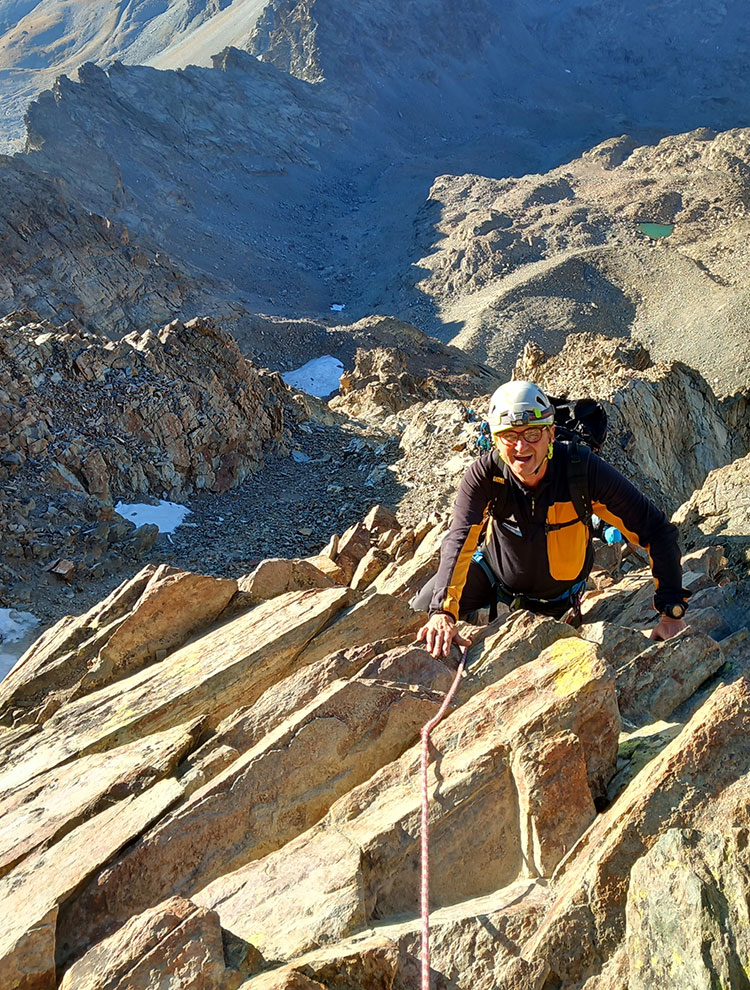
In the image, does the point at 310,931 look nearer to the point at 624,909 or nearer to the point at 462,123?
the point at 624,909

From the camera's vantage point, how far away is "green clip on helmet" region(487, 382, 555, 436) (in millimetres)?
5918

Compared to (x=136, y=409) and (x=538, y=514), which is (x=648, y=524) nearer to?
(x=538, y=514)

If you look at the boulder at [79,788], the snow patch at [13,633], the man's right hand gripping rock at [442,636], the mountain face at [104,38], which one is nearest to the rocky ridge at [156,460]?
the snow patch at [13,633]

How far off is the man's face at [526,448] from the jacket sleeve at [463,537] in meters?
0.26

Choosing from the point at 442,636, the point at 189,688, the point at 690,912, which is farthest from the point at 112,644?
the point at 690,912

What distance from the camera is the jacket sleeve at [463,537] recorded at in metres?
6.29

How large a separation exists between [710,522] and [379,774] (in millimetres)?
8424

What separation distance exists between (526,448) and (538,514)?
25.7 inches

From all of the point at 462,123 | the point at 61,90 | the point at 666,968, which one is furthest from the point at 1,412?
the point at 462,123

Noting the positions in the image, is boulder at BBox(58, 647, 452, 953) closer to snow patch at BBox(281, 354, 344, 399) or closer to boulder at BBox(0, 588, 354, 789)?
boulder at BBox(0, 588, 354, 789)

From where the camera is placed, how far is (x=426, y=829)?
443 centimetres

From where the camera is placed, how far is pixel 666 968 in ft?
12.1

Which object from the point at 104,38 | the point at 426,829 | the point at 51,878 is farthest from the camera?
the point at 104,38

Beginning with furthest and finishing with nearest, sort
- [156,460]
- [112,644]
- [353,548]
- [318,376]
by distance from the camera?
1. [318,376]
2. [156,460]
3. [353,548]
4. [112,644]
